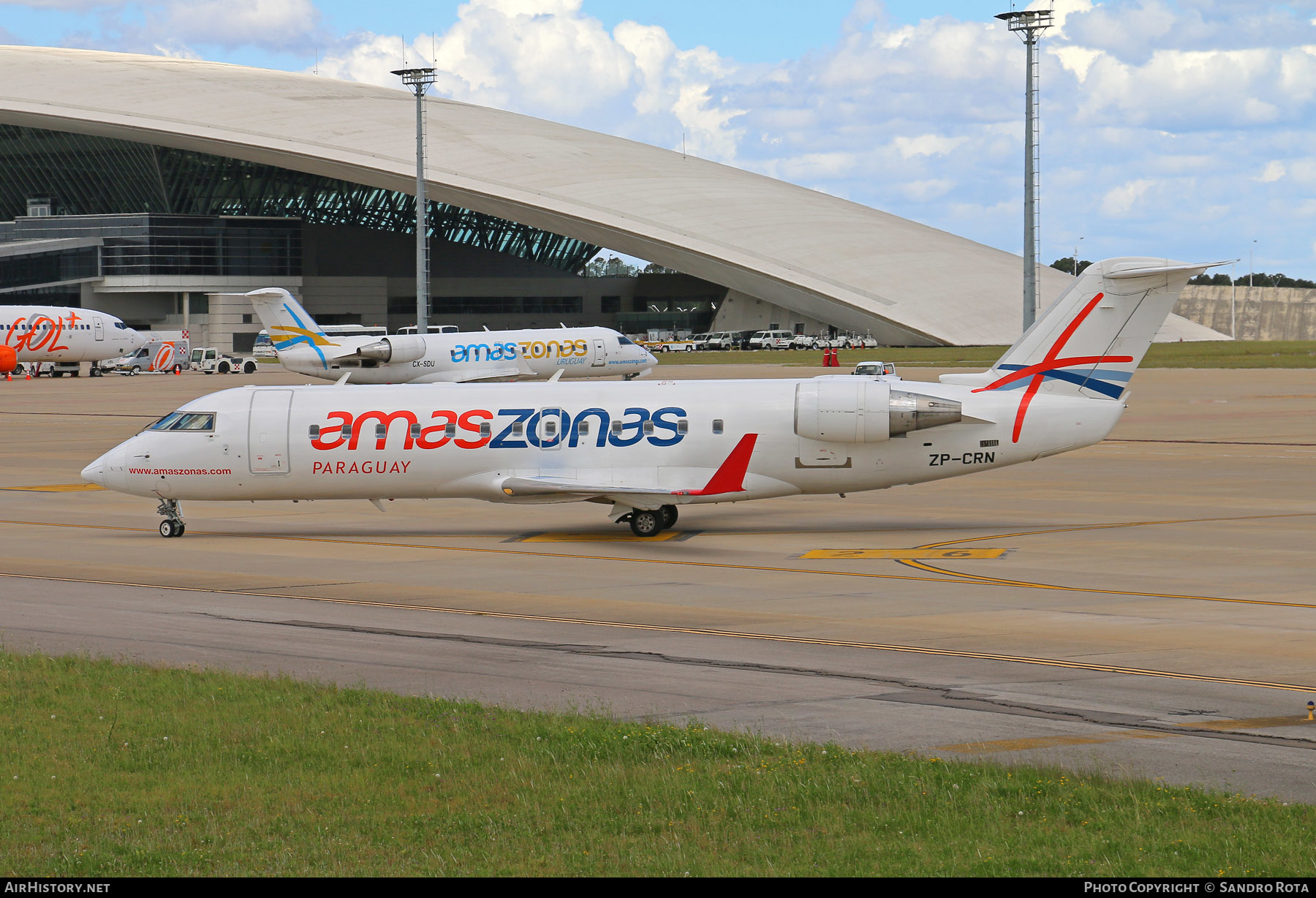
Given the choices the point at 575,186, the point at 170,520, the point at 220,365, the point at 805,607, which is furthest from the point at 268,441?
the point at 575,186

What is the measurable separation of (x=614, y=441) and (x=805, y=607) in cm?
898

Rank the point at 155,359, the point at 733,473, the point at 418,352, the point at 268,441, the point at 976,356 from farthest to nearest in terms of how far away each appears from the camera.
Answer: the point at 155,359 → the point at 976,356 → the point at 418,352 → the point at 268,441 → the point at 733,473

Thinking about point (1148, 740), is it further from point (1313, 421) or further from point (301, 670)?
point (1313, 421)

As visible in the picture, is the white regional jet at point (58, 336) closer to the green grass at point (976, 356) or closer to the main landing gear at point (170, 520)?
the green grass at point (976, 356)

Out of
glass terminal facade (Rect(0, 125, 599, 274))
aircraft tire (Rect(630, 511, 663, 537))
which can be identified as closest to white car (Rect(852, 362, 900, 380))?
aircraft tire (Rect(630, 511, 663, 537))

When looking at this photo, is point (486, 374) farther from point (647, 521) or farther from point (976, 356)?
point (976, 356)

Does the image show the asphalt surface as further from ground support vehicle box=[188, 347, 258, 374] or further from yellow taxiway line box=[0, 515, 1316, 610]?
ground support vehicle box=[188, 347, 258, 374]

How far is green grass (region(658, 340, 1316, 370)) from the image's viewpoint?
338 feet

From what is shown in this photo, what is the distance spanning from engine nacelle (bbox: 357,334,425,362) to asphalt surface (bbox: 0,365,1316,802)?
33.9 m

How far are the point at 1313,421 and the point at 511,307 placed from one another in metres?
128

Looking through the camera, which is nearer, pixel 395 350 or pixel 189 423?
pixel 189 423

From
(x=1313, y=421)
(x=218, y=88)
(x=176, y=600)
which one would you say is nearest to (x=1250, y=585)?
(x=176, y=600)

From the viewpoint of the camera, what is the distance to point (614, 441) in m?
29.0
